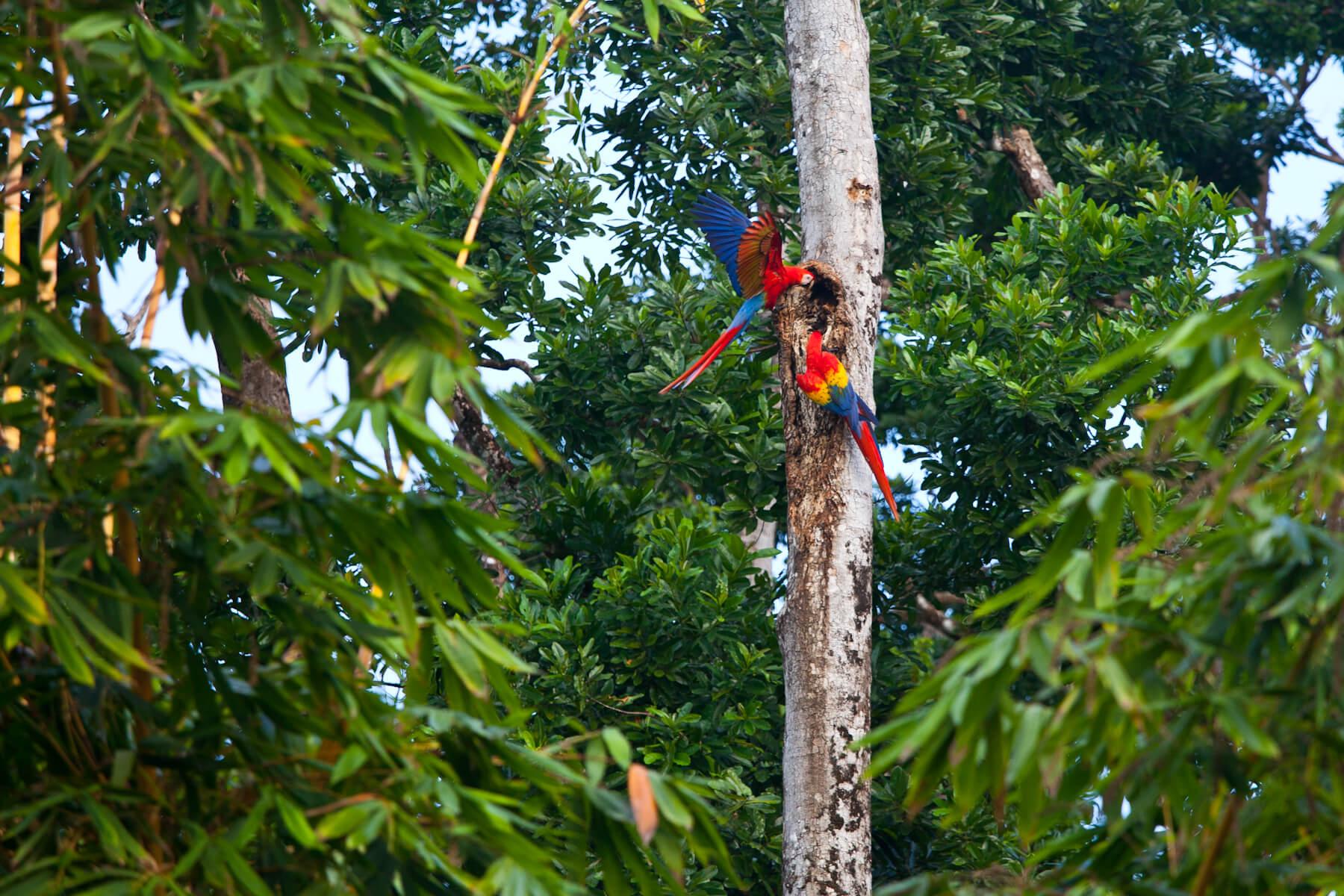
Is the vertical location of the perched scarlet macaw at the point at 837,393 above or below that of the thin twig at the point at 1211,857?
above

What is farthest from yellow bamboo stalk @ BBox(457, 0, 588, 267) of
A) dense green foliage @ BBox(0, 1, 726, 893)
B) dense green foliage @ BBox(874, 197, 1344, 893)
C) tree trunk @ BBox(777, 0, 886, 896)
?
tree trunk @ BBox(777, 0, 886, 896)

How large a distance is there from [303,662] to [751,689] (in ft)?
7.97

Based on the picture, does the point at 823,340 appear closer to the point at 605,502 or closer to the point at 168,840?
the point at 605,502

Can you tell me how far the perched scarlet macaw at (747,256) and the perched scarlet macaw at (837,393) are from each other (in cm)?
19

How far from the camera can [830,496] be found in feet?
11.6

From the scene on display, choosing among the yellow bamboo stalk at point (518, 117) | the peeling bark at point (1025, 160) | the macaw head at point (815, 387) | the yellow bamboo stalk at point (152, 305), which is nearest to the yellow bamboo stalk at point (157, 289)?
the yellow bamboo stalk at point (152, 305)

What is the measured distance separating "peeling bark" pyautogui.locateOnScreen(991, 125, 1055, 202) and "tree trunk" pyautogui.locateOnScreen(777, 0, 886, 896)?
6.68ft

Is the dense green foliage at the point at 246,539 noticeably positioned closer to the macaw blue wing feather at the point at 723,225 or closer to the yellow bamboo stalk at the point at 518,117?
the yellow bamboo stalk at the point at 518,117

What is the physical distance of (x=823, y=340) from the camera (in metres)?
3.61

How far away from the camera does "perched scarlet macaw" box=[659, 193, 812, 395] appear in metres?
3.61

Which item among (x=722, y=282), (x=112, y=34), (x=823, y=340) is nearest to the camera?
(x=112, y=34)

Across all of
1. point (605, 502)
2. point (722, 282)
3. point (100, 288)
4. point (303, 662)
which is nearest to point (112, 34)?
point (100, 288)

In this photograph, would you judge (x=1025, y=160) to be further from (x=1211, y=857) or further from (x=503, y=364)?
(x=1211, y=857)

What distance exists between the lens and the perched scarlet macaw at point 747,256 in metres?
3.61
